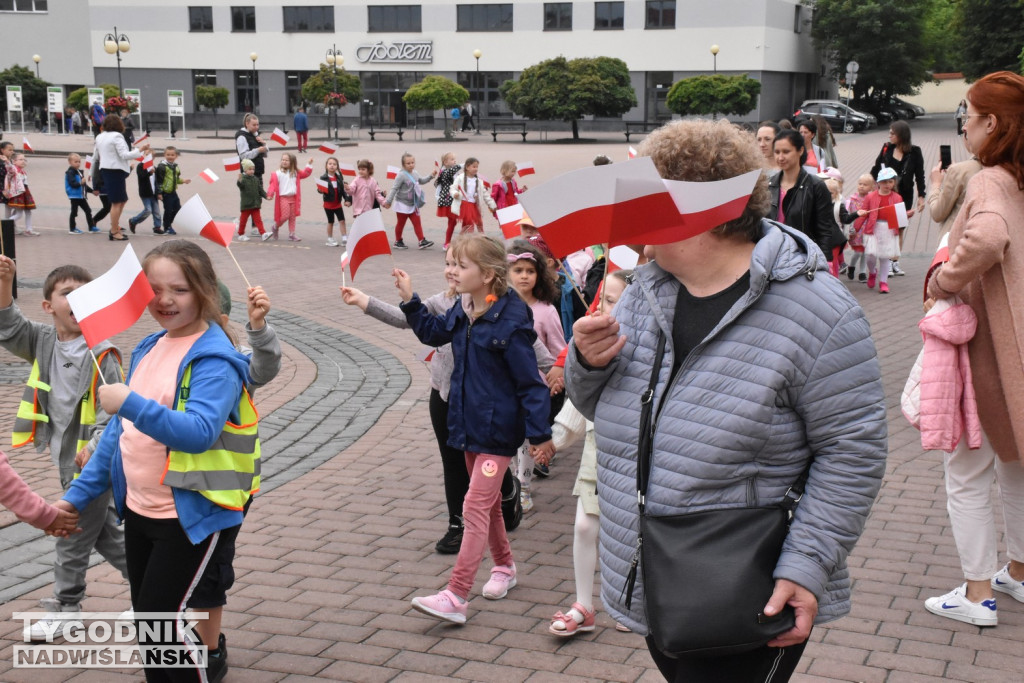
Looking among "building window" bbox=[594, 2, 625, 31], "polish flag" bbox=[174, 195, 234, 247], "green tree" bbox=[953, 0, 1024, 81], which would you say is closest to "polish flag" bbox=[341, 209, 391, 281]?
"polish flag" bbox=[174, 195, 234, 247]

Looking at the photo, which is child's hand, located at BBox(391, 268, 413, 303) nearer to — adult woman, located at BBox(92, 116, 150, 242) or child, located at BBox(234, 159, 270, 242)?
child, located at BBox(234, 159, 270, 242)

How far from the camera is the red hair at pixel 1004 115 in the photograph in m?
4.19

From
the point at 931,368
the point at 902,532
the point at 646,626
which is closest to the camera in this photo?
the point at 646,626

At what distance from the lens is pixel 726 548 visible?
7.91 ft

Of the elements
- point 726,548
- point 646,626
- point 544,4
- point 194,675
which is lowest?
point 194,675

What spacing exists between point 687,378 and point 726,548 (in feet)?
1.31

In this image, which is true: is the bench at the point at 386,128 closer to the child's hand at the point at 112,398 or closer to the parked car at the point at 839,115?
the parked car at the point at 839,115

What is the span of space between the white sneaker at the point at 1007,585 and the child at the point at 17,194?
17153 mm

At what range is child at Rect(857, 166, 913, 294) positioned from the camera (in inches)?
531

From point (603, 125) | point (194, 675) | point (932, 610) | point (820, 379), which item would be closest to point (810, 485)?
point (820, 379)

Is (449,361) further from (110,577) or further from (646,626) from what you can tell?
(646,626)

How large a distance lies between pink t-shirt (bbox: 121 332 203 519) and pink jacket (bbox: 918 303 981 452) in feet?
9.69

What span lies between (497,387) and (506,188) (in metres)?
11.7

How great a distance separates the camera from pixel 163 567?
3.37 metres
